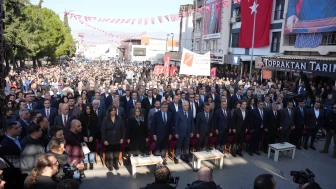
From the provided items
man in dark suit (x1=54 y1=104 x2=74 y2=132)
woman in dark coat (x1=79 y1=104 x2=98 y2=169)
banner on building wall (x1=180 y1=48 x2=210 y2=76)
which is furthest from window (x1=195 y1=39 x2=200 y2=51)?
man in dark suit (x1=54 y1=104 x2=74 y2=132)

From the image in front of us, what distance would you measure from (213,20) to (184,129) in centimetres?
2664

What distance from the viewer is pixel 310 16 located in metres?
17.7

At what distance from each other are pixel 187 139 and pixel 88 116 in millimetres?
2867

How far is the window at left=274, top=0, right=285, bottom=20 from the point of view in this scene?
71.1ft

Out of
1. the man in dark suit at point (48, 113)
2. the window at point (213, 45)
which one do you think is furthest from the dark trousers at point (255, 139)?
the window at point (213, 45)

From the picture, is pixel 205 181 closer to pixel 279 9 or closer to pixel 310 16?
pixel 310 16

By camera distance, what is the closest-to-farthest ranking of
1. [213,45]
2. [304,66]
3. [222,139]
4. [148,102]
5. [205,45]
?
[222,139] → [148,102] → [304,66] → [213,45] → [205,45]

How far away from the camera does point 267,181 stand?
118 inches

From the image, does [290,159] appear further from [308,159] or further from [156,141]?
[156,141]

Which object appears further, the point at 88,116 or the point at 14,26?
the point at 14,26

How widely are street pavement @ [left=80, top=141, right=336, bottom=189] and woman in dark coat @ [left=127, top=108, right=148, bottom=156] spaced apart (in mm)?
509

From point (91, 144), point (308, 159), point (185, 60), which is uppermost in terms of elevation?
point (185, 60)

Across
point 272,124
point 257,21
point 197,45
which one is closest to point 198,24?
point 197,45

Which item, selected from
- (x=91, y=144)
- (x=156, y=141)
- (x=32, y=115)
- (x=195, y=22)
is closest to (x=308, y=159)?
(x=156, y=141)
